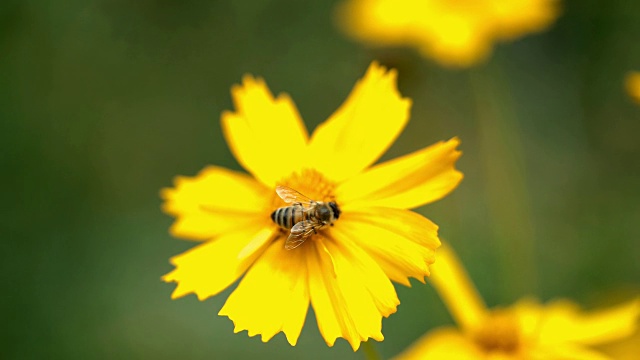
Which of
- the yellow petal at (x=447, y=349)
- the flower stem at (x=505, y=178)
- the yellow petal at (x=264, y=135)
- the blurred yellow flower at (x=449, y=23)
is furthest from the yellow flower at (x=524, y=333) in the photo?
the blurred yellow flower at (x=449, y=23)

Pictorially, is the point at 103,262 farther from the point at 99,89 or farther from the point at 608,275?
the point at 608,275

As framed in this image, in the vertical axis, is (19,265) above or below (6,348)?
above

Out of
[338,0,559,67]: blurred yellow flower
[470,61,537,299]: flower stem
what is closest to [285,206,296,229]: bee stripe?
[470,61,537,299]: flower stem

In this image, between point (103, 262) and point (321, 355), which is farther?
point (103, 262)

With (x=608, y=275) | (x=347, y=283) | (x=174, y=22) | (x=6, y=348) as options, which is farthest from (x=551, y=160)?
(x=347, y=283)

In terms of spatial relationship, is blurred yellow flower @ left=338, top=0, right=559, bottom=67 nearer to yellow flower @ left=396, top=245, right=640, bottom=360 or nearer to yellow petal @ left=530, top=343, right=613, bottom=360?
yellow flower @ left=396, top=245, right=640, bottom=360

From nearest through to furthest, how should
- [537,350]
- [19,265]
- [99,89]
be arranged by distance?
[537,350]
[19,265]
[99,89]
